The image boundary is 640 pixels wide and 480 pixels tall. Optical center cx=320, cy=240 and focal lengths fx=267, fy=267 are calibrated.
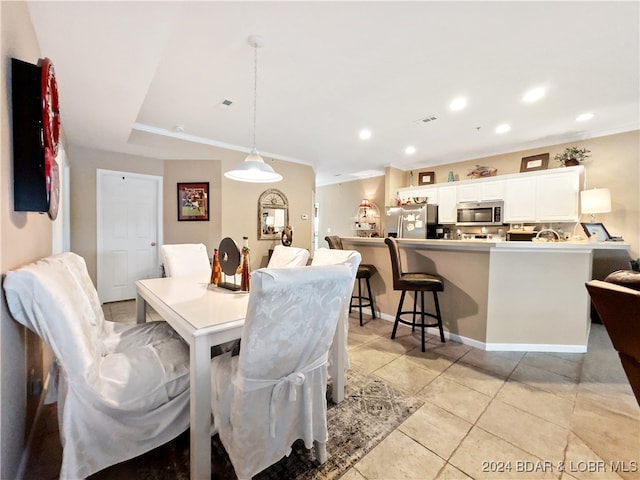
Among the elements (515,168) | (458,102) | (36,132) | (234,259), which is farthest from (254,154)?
(515,168)

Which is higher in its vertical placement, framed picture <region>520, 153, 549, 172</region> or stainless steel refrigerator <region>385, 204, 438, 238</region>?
framed picture <region>520, 153, 549, 172</region>

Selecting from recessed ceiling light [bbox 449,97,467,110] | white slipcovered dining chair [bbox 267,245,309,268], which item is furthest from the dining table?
recessed ceiling light [bbox 449,97,467,110]

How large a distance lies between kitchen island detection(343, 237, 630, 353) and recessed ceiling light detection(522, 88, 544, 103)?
5.24ft

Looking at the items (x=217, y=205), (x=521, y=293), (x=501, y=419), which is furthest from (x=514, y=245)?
(x=217, y=205)

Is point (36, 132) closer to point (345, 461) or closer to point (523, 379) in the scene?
point (345, 461)

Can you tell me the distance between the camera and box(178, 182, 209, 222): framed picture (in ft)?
15.0

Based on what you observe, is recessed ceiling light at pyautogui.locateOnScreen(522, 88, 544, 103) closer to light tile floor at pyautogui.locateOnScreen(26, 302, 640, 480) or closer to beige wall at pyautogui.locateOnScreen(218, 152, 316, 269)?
light tile floor at pyautogui.locateOnScreen(26, 302, 640, 480)

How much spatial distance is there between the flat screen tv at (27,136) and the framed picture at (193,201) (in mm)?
3456

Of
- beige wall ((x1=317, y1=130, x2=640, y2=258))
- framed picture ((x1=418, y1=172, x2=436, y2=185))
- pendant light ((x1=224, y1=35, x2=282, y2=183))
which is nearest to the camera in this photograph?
pendant light ((x1=224, y1=35, x2=282, y2=183))

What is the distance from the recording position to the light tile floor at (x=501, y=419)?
51.2 inches

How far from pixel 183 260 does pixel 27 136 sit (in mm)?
1512

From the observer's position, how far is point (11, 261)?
1113mm

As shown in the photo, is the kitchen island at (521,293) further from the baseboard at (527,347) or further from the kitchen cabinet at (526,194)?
the kitchen cabinet at (526,194)

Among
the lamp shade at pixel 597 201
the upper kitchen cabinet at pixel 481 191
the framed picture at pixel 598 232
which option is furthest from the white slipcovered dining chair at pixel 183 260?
the framed picture at pixel 598 232
